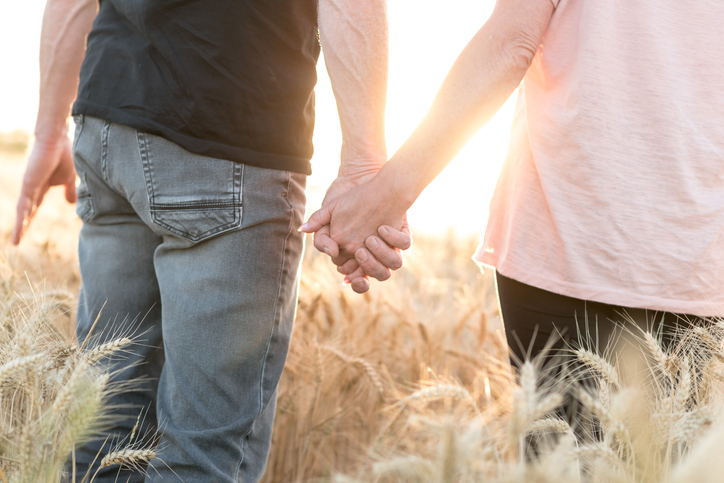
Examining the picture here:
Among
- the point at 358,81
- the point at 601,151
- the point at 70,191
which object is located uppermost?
the point at 601,151

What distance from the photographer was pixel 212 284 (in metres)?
1.00

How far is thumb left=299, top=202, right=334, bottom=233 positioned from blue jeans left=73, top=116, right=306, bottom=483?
0.44 ft

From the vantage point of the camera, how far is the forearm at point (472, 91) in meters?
1.02

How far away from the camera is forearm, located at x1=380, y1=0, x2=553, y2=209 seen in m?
1.02

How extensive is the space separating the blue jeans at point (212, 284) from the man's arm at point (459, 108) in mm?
175

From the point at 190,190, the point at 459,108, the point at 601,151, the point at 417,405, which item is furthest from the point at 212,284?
the point at 601,151

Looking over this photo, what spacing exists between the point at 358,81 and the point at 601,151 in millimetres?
472

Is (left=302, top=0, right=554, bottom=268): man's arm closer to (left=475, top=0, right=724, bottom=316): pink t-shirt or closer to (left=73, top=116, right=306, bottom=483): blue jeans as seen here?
(left=475, top=0, right=724, bottom=316): pink t-shirt

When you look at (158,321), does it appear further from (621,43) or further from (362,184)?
(621,43)

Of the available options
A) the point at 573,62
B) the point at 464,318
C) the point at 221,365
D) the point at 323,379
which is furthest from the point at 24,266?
the point at 573,62

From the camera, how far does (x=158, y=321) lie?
1224 millimetres

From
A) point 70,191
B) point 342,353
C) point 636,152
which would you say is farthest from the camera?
point 342,353

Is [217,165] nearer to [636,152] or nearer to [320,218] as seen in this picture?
[320,218]

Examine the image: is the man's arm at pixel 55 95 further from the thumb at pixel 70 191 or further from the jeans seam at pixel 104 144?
the jeans seam at pixel 104 144
